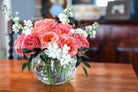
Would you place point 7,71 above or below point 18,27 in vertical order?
below

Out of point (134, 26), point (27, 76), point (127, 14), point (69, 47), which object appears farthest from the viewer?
point (127, 14)

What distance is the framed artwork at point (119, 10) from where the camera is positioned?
186 centimetres

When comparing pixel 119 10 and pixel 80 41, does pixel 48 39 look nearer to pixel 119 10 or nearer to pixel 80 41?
pixel 80 41

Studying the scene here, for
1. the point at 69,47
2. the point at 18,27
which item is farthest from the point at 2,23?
the point at 69,47

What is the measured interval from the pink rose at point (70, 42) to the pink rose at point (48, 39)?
24 millimetres

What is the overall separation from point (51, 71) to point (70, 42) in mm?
145

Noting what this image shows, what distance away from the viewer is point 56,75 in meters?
0.66

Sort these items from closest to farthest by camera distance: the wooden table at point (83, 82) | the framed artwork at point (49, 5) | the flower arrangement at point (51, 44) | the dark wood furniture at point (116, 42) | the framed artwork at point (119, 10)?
the flower arrangement at point (51, 44), the wooden table at point (83, 82), the dark wood furniture at point (116, 42), the framed artwork at point (119, 10), the framed artwork at point (49, 5)

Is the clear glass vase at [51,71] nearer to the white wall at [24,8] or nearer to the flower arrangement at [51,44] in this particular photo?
the flower arrangement at [51,44]

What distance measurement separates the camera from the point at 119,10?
1.87 m

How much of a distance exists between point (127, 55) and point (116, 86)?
1.17 metres

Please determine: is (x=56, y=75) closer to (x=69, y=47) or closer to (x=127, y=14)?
(x=69, y=47)

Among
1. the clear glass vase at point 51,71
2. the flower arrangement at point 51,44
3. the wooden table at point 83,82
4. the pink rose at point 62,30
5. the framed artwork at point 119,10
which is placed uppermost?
the framed artwork at point 119,10

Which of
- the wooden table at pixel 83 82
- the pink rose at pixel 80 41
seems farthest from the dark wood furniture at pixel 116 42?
the pink rose at pixel 80 41
